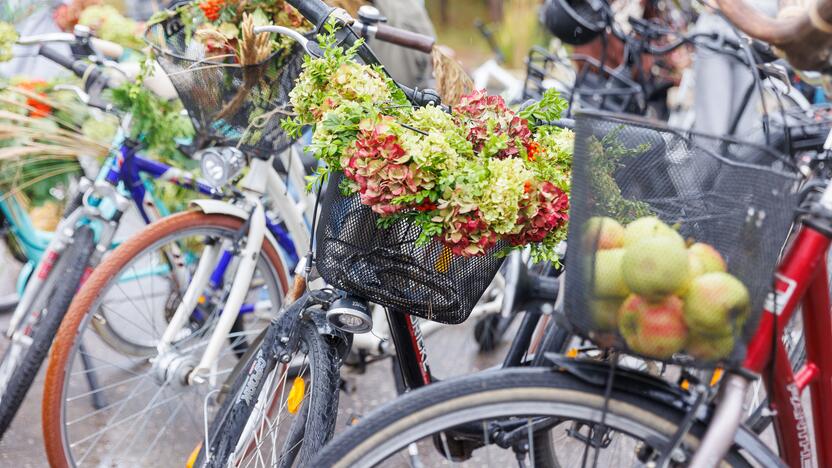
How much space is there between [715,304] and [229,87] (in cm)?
149

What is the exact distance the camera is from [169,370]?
251 centimetres

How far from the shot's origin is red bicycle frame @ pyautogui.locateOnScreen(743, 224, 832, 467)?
1360 millimetres

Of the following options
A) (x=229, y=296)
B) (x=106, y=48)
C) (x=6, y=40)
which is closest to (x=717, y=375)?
(x=229, y=296)

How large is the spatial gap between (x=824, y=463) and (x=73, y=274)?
206 centimetres

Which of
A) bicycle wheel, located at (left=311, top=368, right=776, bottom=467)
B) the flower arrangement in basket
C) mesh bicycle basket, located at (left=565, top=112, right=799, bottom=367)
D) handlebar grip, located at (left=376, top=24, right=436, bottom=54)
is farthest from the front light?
mesh bicycle basket, located at (left=565, top=112, right=799, bottom=367)

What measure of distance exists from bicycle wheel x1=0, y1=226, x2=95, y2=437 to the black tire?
69cm

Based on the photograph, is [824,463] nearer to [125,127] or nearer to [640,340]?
[640,340]

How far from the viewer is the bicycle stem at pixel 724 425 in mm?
1248

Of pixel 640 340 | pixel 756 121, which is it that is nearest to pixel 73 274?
pixel 640 340

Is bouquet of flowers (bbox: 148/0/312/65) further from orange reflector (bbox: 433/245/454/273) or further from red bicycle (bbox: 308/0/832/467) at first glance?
red bicycle (bbox: 308/0/832/467)

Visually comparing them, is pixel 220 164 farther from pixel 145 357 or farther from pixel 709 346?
pixel 709 346

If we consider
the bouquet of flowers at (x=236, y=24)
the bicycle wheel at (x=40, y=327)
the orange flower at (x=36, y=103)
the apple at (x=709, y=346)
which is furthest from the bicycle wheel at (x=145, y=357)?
the apple at (x=709, y=346)

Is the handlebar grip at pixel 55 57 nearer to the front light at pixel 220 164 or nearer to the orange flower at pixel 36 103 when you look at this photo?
the orange flower at pixel 36 103

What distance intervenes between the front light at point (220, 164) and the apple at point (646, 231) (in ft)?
4.70
